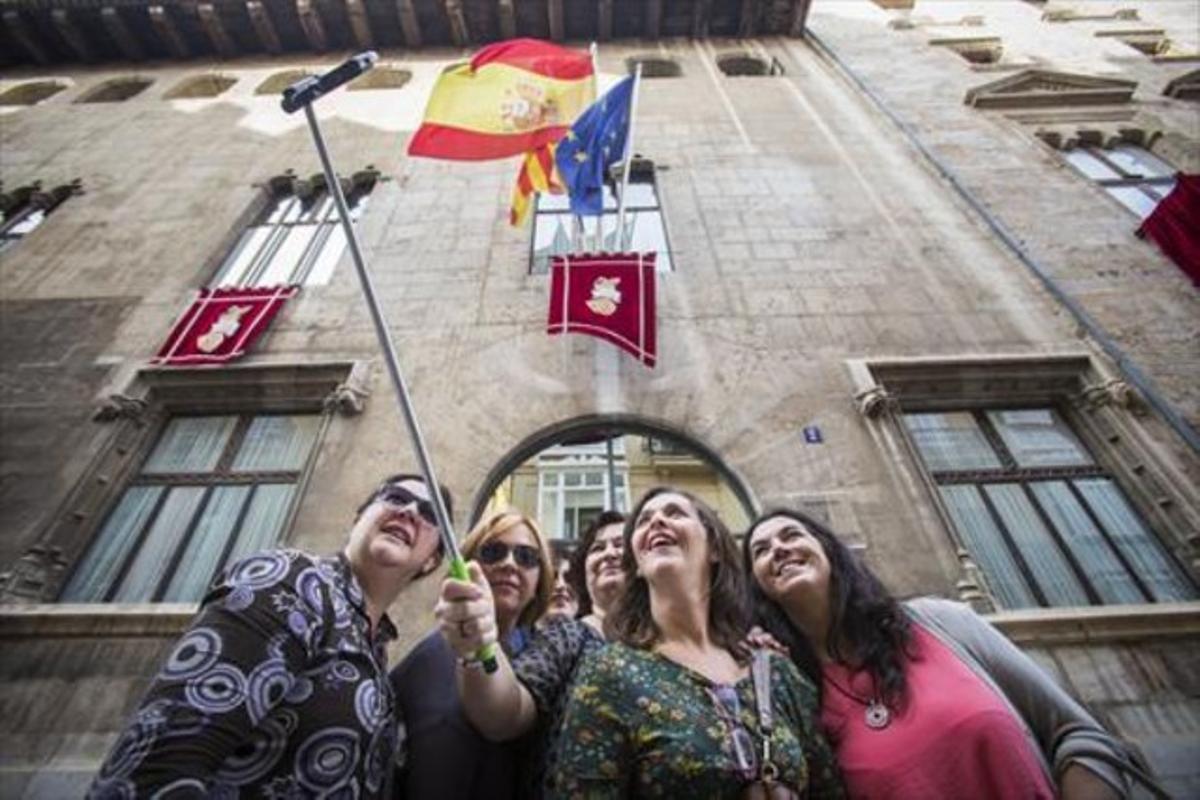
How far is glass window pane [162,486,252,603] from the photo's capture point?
5.64m

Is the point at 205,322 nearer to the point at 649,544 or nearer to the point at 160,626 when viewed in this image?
the point at 160,626

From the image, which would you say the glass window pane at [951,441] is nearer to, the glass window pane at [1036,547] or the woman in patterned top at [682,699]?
the glass window pane at [1036,547]

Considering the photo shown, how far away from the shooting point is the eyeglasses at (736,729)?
1917 mm

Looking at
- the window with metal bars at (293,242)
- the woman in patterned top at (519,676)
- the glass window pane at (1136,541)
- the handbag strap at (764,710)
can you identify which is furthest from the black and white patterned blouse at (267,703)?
the window with metal bars at (293,242)

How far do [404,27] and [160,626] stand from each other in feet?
47.9

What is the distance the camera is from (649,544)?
274 cm

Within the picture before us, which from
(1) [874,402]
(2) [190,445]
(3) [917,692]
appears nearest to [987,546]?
(1) [874,402]

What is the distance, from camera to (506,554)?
3.14m

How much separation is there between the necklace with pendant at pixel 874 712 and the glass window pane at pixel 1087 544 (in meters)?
4.46

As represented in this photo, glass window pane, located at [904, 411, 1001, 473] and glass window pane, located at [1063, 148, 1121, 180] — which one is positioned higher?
glass window pane, located at [1063, 148, 1121, 180]

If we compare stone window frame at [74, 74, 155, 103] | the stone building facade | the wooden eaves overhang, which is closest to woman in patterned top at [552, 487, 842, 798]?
the stone building facade

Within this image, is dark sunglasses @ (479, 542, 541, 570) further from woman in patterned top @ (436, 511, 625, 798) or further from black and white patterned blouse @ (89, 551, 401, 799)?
black and white patterned blouse @ (89, 551, 401, 799)

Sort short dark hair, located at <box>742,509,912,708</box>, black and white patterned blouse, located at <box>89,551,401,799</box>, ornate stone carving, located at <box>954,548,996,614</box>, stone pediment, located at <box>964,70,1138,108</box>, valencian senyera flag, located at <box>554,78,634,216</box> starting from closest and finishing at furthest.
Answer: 1. black and white patterned blouse, located at <box>89,551,401,799</box>
2. short dark hair, located at <box>742,509,912,708</box>
3. ornate stone carving, located at <box>954,548,996,614</box>
4. valencian senyera flag, located at <box>554,78,634,216</box>
5. stone pediment, located at <box>964,70,1138,108</box>

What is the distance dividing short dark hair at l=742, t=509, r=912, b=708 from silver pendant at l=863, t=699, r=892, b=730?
3cm
